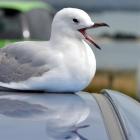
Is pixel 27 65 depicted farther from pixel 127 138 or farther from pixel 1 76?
pixel 127 138

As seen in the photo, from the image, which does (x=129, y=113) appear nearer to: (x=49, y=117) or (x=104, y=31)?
(x=49, y=117)

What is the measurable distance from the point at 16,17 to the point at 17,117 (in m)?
7.13

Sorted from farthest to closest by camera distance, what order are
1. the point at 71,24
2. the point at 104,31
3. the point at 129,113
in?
1. the point at 104,31
2. the point at 71,24
3. the point at 129,113

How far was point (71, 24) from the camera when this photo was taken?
2.85 meters

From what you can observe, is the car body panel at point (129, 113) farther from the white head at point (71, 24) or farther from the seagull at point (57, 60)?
the white head at point (71, 24)

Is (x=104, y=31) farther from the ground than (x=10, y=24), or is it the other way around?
(x=10, y=24)

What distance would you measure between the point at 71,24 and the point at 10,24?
21.2 feet

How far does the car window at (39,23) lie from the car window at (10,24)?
0.44ft

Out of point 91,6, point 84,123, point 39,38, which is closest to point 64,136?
point 84,123

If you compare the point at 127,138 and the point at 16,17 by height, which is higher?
the point at 127,138

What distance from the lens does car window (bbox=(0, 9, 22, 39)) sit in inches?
354

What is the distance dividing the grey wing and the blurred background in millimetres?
5726

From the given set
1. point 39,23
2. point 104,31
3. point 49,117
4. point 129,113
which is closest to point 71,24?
→ point 129,113

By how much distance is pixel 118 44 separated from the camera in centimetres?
1502
